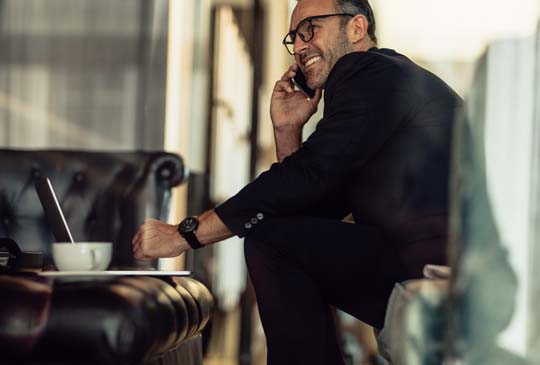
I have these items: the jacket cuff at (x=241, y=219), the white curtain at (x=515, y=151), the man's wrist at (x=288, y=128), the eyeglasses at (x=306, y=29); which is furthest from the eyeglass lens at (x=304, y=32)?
the white curtain at (x=515, y=151)

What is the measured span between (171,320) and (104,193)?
1.13 meters

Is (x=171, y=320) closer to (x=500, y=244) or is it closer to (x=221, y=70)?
(x=500, y=244)

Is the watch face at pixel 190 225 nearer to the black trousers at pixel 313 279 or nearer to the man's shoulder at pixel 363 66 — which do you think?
the black trousers at pixel 313 279

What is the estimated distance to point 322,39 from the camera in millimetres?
2543

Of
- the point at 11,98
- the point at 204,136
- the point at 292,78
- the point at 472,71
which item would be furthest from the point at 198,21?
the point at 472,71

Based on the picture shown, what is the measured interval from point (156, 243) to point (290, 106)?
0.68 meters

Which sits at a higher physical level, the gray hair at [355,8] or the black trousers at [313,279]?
the gray hair at [355,8]

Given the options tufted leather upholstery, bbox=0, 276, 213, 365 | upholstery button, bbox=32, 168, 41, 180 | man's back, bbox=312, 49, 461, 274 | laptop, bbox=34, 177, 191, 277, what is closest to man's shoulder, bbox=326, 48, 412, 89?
A: man's back, bbox=312, 49, 461, 274

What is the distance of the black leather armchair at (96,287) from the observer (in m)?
1.70

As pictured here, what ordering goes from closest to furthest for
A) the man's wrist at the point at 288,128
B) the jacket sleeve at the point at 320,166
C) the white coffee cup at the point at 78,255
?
1. the white coffee cup at the point at 78,255
2. the jacket sleeve at the point at 320,166
3. the man's wrist at the point at 288,128

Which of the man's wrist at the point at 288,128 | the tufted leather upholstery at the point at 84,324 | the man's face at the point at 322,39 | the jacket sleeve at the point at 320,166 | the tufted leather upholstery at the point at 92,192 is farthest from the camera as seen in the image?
the tufted leather upholstery at the point at 92,192

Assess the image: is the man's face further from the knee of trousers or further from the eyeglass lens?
the knee of trousers

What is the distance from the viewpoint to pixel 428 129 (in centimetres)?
218

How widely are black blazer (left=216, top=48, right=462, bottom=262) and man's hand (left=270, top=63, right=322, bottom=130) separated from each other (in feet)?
1.32
